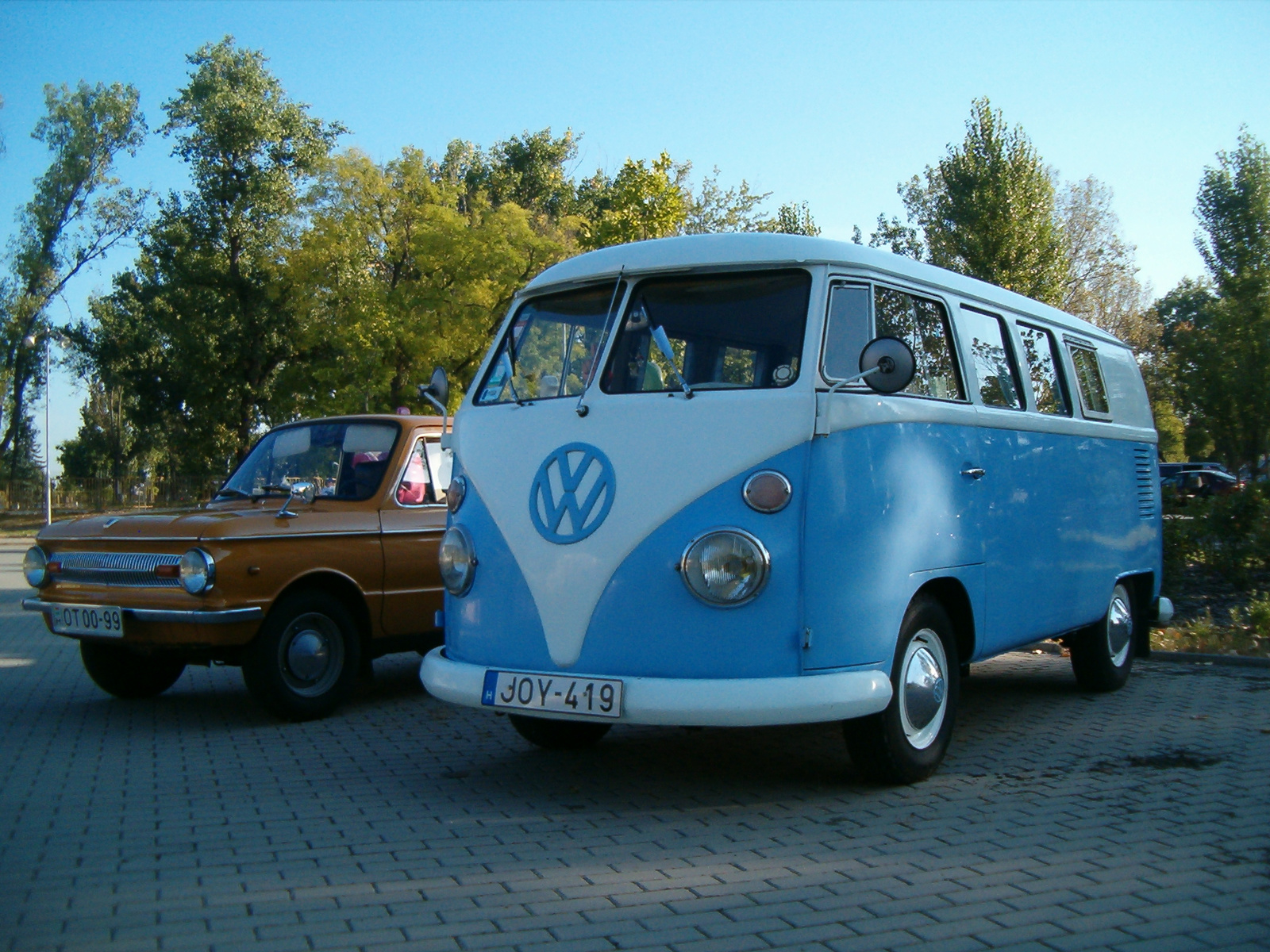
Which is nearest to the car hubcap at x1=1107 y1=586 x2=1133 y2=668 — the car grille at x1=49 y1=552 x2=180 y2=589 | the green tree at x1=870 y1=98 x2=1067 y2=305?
the car grille at x1=49 y1=552 x2=180 y2=589

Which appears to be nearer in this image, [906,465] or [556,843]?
[556,843]

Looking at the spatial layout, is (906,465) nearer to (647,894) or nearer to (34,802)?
(647,894)

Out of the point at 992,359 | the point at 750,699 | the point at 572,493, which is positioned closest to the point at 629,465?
the point at 572,493

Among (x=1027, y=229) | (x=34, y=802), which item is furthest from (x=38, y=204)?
(x=34, y=802)

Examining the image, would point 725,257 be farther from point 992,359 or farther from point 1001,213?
point 1001,213

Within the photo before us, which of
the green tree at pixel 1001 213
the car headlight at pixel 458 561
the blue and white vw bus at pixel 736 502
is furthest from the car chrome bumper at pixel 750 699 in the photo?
the green tree at pixel 1001 213

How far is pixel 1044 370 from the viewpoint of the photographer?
24.1 ft

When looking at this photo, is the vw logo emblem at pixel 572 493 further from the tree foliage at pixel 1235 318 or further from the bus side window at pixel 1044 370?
Result: the tree foliage at pixel 1235 318

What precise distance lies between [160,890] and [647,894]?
1756mm

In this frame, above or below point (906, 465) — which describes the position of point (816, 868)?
below

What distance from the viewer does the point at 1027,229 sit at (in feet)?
87.8

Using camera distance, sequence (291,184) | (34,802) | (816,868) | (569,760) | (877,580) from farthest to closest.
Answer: (291,184) < (569,760) < (34,802) < (877,580) < (816,868)

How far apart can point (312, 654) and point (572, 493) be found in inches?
121

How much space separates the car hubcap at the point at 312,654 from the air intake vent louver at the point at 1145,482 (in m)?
5.76
